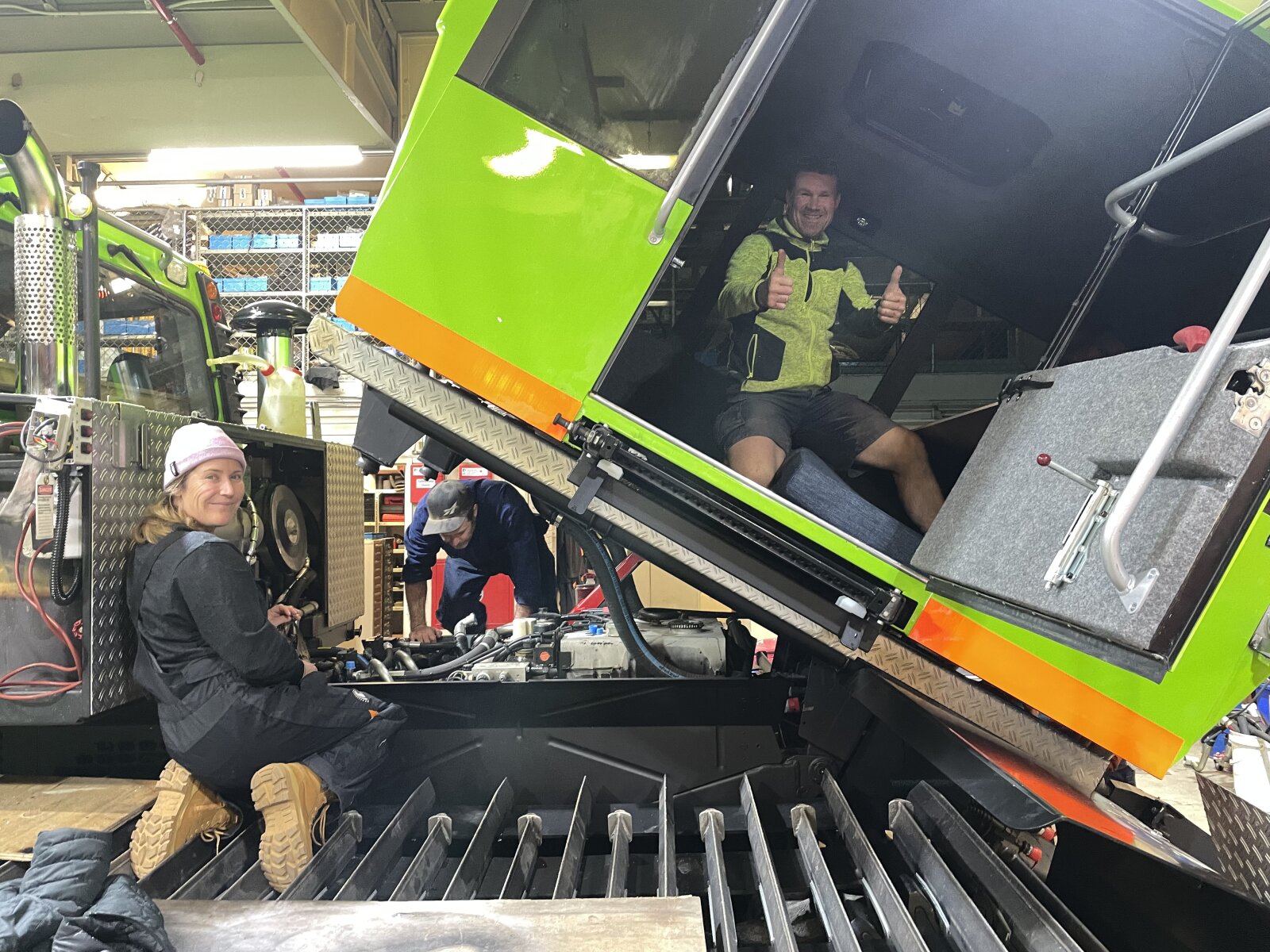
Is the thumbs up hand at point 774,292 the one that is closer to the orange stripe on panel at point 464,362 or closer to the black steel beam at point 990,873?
the orange stripe on panel at point 464,362

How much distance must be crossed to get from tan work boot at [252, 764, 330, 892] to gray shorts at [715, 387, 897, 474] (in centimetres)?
168

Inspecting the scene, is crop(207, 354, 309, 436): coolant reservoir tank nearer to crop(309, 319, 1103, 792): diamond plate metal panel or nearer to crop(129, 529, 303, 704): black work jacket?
crop(129, 529, 303, 704): black work jacket

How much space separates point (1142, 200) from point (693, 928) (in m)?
2.54

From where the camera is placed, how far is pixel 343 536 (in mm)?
4098

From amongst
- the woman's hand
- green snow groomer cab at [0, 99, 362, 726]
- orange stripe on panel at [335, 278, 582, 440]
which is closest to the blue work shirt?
the woman's hand

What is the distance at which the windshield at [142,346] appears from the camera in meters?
2.85

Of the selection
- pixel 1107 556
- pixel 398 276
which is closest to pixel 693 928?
pixel 1107 556

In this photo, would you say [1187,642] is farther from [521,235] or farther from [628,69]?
[628,69]

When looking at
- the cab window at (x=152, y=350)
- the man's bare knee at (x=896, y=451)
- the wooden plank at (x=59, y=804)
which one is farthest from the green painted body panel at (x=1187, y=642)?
the cab window at (x=152, y=350)

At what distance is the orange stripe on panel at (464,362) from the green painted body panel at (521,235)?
29 millimetres

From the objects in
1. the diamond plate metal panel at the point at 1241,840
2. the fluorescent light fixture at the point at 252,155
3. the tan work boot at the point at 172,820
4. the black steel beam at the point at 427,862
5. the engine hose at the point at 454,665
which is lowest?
the tan work boot at the point at 172,820

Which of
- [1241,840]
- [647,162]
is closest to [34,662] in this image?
[647,162]

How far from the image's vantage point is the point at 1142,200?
8.18ft

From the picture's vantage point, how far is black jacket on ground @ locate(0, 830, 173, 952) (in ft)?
4.72
